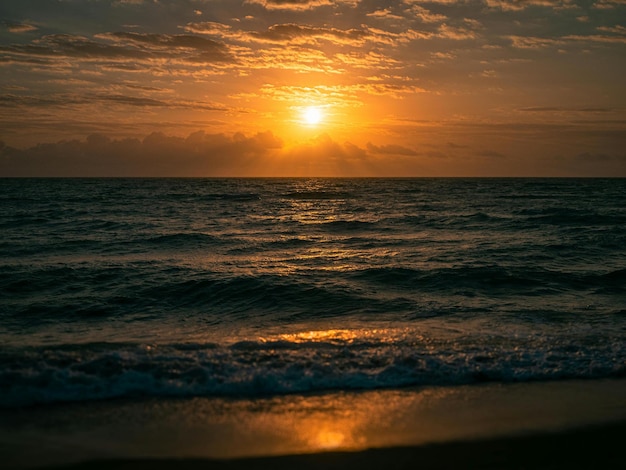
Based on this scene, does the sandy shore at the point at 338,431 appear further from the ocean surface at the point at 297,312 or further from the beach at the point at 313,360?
the ocean surface at the point at 297,312

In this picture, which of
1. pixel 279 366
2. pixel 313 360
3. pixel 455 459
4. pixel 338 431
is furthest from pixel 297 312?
pixel 455 459

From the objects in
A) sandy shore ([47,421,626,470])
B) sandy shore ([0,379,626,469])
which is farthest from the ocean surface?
sandy shore ([47,421,626,470])

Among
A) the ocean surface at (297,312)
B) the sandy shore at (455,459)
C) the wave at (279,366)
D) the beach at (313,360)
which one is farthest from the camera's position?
the ocean surface at (297,312)

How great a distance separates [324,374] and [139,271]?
1012cm

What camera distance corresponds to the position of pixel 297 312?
11.7m

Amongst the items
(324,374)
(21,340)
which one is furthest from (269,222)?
(324,374)

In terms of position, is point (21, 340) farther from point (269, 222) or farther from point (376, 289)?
point (269, 222)

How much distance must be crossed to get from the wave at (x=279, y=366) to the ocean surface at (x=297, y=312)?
0.03m

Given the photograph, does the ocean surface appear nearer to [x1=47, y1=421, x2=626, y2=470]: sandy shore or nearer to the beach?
the beach

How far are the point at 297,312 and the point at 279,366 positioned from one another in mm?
3996

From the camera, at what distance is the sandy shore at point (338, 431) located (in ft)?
16.9

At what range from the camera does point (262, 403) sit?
664 cm

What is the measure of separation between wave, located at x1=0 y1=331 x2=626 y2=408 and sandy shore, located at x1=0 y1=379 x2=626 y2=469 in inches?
13.5

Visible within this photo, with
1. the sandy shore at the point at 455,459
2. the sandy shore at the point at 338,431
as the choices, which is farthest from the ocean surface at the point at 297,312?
the sandy shore at the point at 455,459
